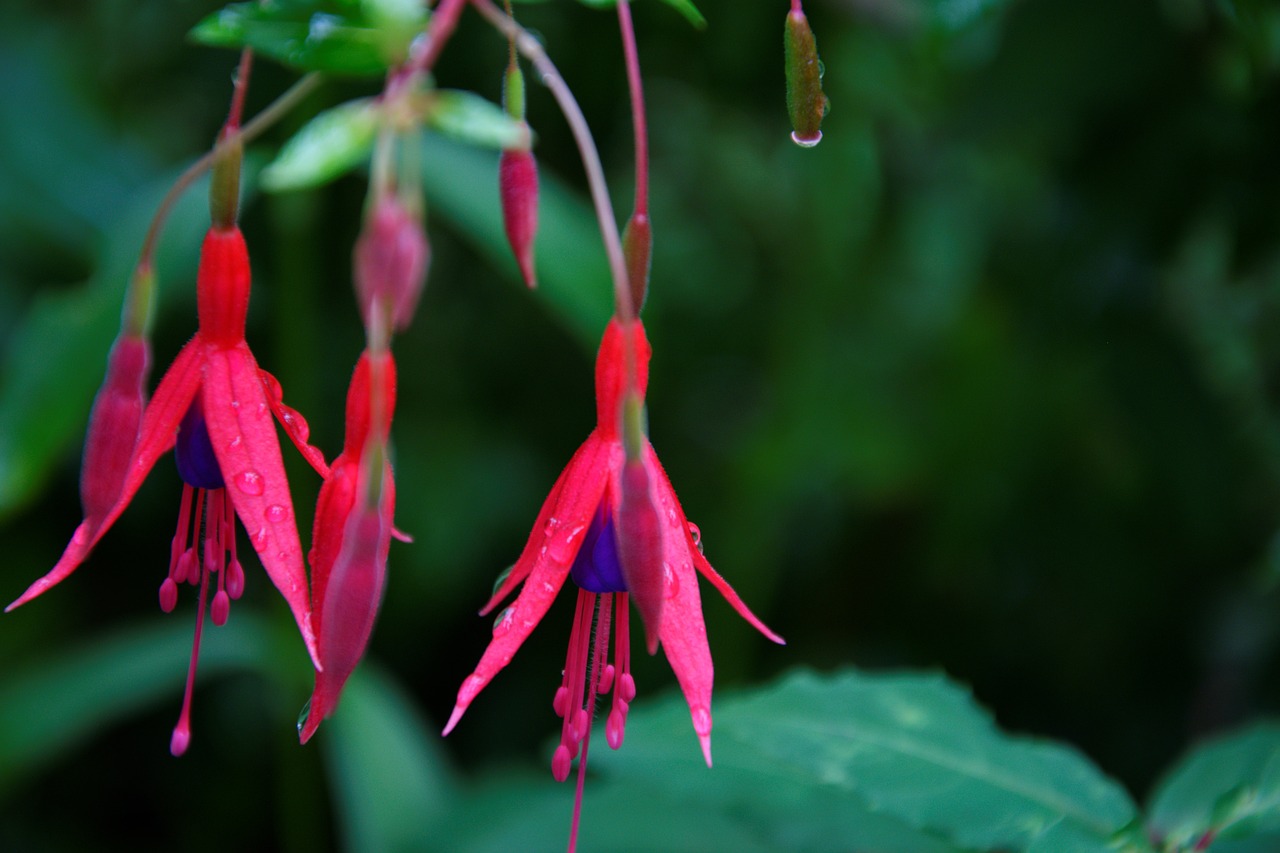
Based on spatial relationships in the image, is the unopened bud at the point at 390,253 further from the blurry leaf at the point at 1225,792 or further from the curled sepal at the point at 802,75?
the blurry leaf at the point at 1225,792

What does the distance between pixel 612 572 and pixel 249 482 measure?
217mm

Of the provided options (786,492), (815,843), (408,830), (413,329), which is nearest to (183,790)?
(408,830)

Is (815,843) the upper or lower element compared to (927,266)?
lower

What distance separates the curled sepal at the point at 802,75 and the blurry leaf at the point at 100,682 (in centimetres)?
118

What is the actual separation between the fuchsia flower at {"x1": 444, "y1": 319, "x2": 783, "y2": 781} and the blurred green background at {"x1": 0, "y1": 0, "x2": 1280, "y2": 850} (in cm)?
70

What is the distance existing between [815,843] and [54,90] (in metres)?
1.81

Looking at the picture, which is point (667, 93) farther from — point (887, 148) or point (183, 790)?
point (183, 790)

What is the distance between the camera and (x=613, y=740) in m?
0.73

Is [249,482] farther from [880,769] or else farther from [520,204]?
[880,769]

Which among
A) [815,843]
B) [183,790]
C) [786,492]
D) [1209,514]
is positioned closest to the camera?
[815,843]

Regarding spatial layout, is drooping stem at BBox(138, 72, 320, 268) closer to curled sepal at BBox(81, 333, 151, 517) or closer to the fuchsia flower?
curled sepal at BBox(81, 333, 151, 517)

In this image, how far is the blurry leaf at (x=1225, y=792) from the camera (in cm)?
81

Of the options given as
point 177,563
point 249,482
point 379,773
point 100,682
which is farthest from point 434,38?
point 100,682

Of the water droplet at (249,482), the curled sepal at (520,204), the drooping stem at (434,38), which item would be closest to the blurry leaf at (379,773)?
the water droplet at (249,482)
